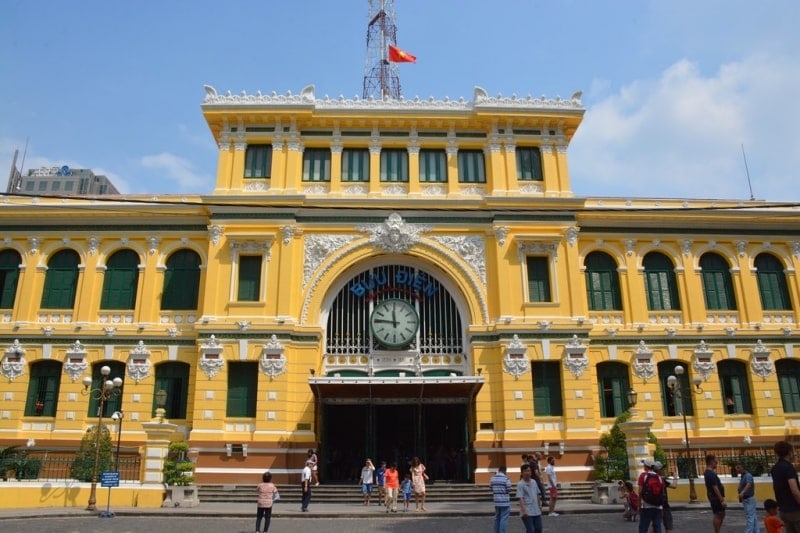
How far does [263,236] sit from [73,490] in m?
12.7

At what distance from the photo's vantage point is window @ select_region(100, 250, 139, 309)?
3031cm

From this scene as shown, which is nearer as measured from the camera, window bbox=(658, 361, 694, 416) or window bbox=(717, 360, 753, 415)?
window bbox=(658, 361, 694, 416)

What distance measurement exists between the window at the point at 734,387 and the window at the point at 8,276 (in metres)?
34.0

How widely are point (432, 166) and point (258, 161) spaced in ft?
27.7

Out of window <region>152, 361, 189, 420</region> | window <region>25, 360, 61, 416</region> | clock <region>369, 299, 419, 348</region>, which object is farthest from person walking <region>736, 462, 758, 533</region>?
window <region>25, 360, 61, 416</region>

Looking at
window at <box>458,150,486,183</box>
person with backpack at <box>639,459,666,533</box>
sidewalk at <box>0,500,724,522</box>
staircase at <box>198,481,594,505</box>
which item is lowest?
sidewalk at <box>0,500,724,522</box>

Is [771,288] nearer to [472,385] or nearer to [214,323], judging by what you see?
[472,385]

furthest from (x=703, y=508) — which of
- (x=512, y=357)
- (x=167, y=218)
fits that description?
(x=167, y=218)

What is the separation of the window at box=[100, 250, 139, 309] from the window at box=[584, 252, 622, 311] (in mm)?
21824

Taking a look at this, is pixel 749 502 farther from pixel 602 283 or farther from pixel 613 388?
pixel 602 283

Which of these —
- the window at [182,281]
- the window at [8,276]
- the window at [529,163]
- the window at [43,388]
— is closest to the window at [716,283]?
the window at [529,163]

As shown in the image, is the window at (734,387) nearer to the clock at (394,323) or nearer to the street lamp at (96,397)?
the clock at (394,323)

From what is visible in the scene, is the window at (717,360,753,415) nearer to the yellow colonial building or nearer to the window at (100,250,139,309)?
the yellow colonial building

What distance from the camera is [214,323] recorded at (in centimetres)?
2798
